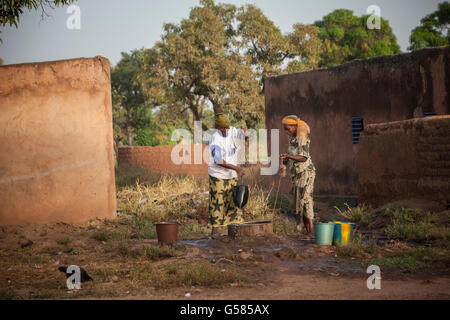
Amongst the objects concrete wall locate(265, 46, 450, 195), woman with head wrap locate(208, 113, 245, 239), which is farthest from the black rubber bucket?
concrete wall locate(265, 46, 450, 195)

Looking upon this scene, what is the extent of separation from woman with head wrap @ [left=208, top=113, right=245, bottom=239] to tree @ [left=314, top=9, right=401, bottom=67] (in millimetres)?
26539

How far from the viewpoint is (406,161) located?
859cm

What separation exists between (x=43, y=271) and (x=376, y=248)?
3739 millimetres

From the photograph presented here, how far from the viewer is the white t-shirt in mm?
6977

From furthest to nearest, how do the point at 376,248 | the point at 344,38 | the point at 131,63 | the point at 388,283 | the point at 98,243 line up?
the point at 344,38
the point at 131,63
the point at 98,243
the point at 376,248
the point at 388,283

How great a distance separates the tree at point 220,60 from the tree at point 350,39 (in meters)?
7.52

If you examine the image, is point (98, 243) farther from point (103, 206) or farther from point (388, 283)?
point (388, 283)

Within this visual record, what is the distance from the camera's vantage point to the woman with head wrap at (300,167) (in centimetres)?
671

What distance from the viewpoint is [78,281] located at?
4.87m

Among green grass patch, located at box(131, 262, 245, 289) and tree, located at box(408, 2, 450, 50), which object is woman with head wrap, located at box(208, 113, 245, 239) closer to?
green grass patch, located at box(131, 262, 245, 289)

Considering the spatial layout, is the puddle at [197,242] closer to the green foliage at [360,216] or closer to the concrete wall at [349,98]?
the green foliage at [360,216]

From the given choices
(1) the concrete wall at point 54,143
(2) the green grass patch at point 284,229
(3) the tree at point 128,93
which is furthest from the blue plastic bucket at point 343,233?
(3) the tree at point 128,93

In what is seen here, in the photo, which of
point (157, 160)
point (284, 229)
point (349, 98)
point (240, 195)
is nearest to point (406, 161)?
point (284, 229)
